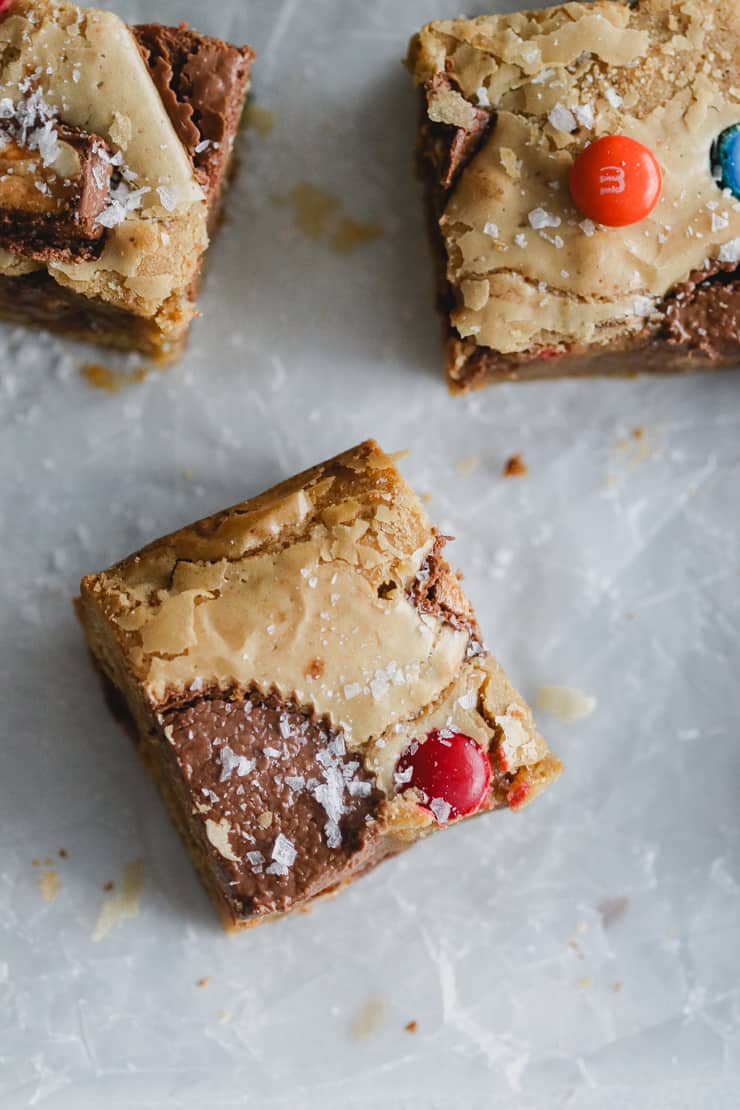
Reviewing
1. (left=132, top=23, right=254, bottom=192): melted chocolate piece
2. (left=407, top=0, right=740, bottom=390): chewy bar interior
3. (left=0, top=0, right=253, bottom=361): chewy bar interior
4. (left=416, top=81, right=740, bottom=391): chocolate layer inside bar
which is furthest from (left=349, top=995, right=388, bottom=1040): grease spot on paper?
(left=132, top=23, right=254, bottom=192): melted chocolate piece

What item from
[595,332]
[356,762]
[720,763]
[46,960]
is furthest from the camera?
[720,763]

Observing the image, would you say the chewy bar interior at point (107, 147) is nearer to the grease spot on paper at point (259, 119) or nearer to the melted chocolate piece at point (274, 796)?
the grease spot on paper at point (259, 119)

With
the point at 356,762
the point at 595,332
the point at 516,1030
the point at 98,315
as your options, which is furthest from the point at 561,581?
the point at 98,315

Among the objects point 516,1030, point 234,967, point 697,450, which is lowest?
point 516,1030

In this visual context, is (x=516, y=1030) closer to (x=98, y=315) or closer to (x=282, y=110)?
(x=98, y=315)

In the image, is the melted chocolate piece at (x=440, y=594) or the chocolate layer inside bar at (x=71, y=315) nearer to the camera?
the melted chocolate piece at (x=440, y=594)

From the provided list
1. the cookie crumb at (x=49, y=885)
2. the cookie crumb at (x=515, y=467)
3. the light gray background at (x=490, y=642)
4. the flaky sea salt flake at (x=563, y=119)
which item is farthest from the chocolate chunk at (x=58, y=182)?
the cookie crumb at (x=49, y=885)

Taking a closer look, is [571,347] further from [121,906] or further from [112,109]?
[121,906]
